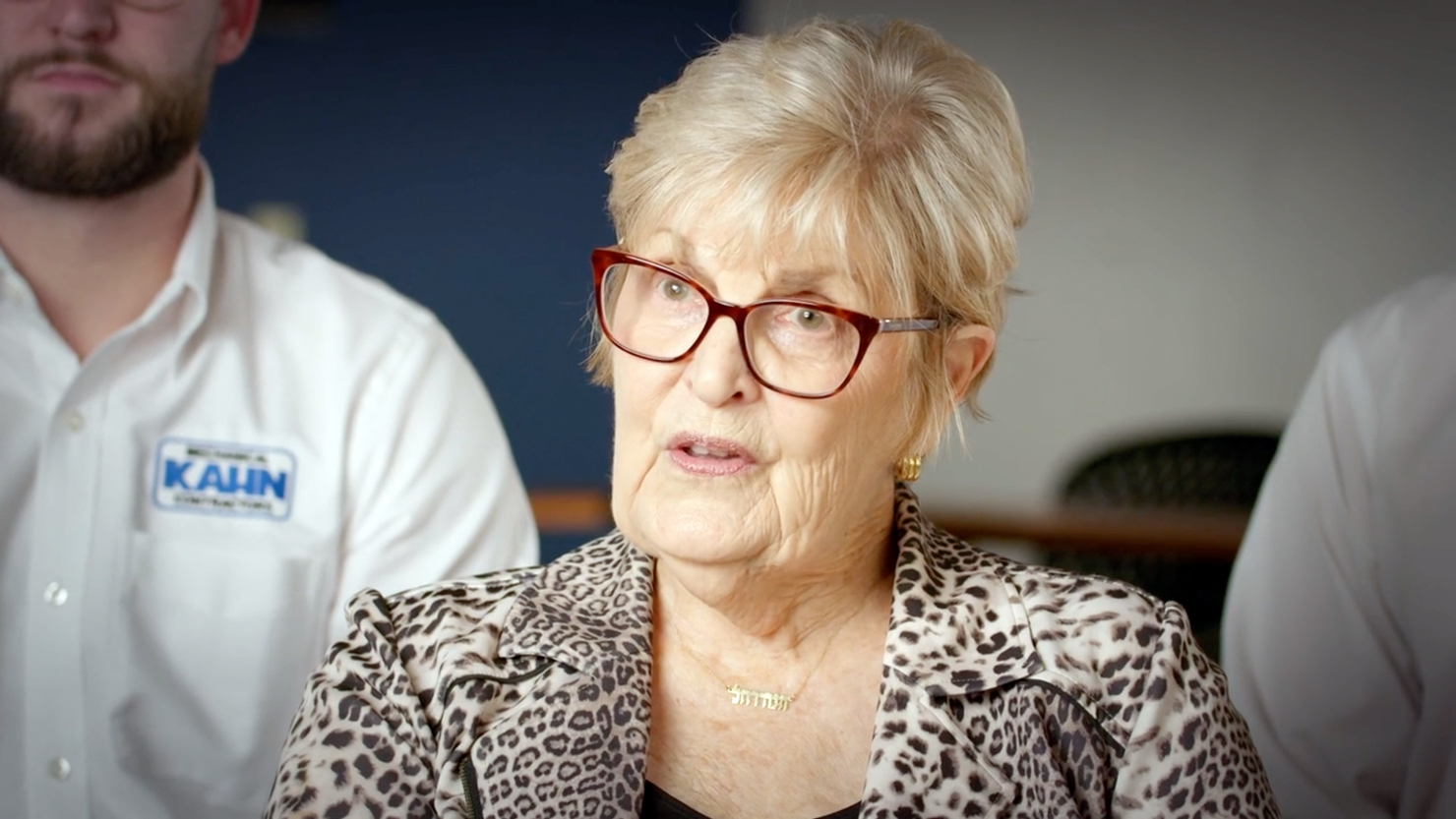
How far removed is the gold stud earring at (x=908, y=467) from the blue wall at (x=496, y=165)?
0.42 meters

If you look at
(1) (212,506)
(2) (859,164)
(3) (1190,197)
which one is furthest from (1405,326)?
(1) (212,506)

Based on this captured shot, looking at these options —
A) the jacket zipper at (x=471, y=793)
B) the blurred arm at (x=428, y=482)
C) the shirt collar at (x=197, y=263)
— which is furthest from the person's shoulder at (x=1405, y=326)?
the shirt collar at (x=197, y=263)

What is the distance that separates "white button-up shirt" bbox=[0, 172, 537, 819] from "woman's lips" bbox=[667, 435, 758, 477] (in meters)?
0.46

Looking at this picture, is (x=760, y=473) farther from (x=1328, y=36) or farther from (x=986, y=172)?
(x=1328, y=36)

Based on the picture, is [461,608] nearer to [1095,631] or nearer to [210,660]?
[210,660]

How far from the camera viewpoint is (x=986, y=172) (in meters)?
1.49

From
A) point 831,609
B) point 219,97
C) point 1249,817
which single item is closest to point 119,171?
point 219,97

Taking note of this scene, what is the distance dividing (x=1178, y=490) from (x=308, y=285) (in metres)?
1.58

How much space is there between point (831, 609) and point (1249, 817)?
46 cm

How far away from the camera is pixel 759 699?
4.99 ft

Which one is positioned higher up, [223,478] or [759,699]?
[223,478]

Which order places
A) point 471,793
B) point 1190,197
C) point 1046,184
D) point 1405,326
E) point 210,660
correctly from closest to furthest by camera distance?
point 471,793
point 210,660
point 1405,326
point 1190,197
point 1046,184

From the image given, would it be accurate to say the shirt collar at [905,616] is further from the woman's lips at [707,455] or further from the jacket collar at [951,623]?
the woman's lips at [707,455]

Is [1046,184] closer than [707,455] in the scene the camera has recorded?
No
